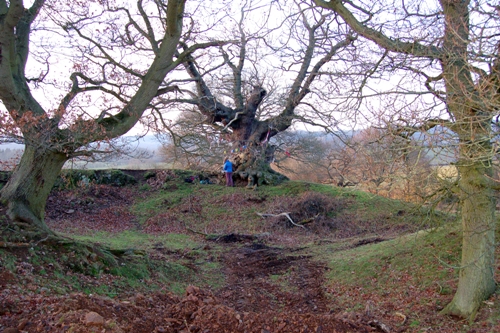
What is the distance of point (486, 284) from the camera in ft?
18.7

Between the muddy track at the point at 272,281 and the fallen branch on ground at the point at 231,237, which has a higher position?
the fallen branch on ground at the point at 231,237

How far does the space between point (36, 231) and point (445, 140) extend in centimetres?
624

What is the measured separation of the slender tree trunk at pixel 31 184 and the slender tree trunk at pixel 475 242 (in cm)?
643

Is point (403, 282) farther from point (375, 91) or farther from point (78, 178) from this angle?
point (78, 178)

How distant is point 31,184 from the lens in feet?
23.5

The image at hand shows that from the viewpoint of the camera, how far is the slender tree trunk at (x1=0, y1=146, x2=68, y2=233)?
6.97 metres

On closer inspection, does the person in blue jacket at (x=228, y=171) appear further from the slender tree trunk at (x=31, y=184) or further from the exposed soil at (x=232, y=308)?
the slender tree trunk at (x=31, y=184)

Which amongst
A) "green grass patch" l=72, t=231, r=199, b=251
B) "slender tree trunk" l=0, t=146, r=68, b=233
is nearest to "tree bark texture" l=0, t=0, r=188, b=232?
"slender tree trunk" l=0, t=146, r=68, b=233

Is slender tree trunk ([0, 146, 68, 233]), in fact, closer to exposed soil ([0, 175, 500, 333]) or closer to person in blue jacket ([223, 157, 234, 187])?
exposed soil ([0, 175, 500, 333])

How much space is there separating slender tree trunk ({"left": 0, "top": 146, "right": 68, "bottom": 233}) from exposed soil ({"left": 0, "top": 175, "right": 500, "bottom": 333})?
3.64 feet

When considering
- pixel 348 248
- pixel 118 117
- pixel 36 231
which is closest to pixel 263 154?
pixel 348 248

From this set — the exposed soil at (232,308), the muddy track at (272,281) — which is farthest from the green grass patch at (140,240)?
the exposed soil at (232,308)

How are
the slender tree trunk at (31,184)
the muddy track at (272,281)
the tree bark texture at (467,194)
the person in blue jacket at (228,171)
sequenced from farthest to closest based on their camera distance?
the person in blue jacket at (228,171)
the muddy track at (272,281)
the slender tree trunk at (31,184)
the tree bark texture at (467,194)

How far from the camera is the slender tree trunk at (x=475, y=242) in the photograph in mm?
5645
